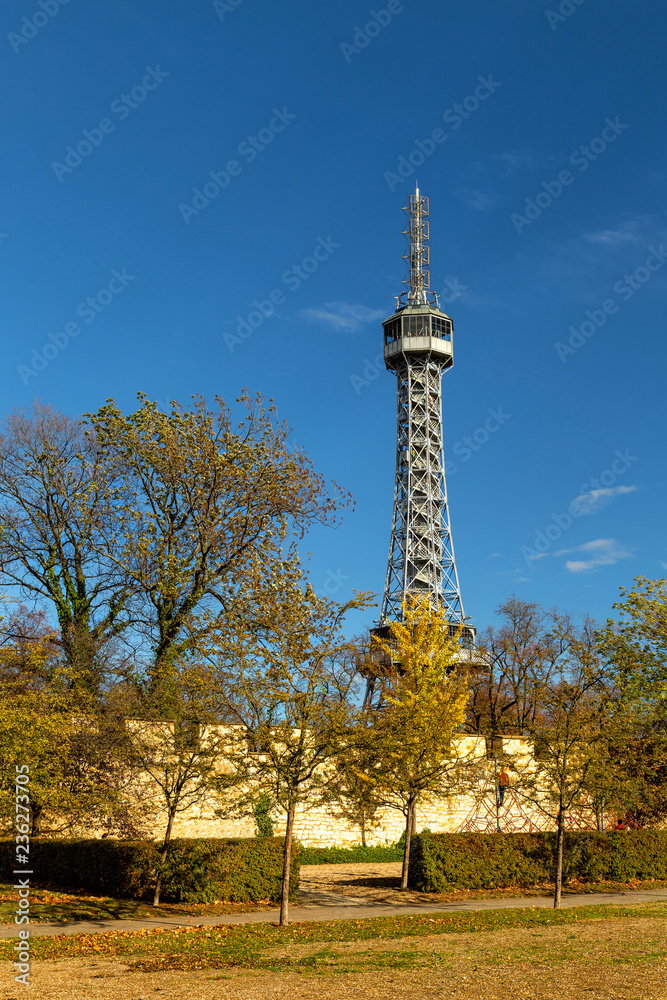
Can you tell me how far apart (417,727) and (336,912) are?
4537 millimetres

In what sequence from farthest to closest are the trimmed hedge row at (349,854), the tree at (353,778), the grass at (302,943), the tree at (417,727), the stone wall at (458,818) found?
the stone wall at (458,818) < the trimmed hedge row at (349,854) < the tree at (417,727) < the tree at (353,778) < the grass at (302,943)

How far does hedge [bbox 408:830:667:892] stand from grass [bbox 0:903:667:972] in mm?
3989

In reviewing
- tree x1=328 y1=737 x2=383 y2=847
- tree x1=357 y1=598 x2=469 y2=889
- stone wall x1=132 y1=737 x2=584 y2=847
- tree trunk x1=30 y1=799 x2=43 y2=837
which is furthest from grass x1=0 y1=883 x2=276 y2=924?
A: stone wall x1=132 y1=737 x2=584 y2=847

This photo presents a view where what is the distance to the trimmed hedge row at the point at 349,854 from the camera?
2394 cm

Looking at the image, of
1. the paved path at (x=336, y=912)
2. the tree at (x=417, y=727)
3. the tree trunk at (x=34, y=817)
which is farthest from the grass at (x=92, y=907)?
Answer: the tree at (x=417, y=727)

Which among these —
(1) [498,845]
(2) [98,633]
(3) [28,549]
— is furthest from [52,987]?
(3) [28,549]

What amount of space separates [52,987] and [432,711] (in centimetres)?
1237

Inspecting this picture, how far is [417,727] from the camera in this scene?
18.9 m

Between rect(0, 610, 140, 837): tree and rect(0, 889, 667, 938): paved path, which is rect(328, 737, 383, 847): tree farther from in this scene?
rect(0, 610, 140, 837): tree

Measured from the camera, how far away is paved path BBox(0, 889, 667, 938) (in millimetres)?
13938

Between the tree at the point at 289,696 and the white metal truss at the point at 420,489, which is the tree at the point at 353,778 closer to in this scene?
the tree at the point at 289,696

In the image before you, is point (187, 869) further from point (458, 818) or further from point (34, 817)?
point (458, 818)

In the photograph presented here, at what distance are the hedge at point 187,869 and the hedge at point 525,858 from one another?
383 centimetres

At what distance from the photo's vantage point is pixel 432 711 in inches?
802
